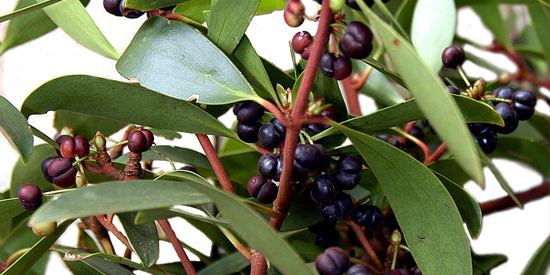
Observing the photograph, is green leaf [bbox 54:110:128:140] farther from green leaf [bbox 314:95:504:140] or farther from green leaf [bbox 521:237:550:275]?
green leaf [bbox 521:237:550:275]

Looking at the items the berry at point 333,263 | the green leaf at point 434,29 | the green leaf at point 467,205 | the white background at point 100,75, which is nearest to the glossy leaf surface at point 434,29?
the green leaf at point 434,29

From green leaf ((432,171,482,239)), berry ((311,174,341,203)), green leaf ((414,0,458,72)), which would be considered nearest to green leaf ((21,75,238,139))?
berry ((311,174,341,203))

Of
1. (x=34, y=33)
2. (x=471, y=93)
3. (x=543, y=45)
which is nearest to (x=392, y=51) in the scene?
(x=471, y=93)

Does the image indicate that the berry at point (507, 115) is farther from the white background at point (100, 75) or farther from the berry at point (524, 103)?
the white background at point (100, 75)

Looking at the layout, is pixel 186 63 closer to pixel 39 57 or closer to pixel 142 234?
pixel 142 234

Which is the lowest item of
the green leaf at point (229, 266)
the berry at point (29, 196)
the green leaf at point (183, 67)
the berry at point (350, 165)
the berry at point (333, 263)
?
the green leaf at point (229, 266)

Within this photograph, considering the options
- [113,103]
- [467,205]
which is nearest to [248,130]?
[113,103]

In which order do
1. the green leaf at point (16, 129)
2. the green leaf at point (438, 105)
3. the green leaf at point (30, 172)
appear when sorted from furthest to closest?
the green leaf at point (30, 172) → the green leaf at point (16, 129) → the green leaf at point (438, 105)
